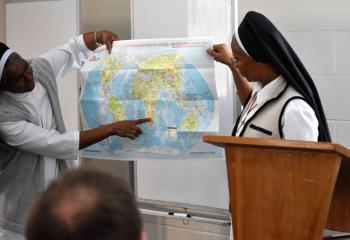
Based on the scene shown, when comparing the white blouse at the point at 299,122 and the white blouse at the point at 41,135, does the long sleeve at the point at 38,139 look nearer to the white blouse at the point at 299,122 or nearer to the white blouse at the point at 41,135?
the white blouse at the point at 41,135

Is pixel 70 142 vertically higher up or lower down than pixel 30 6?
lower down

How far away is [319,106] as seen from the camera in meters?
1.56

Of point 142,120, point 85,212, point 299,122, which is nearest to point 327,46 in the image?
point 299,122

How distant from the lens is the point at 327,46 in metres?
2.07

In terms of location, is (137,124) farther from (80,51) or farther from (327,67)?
(327,67)

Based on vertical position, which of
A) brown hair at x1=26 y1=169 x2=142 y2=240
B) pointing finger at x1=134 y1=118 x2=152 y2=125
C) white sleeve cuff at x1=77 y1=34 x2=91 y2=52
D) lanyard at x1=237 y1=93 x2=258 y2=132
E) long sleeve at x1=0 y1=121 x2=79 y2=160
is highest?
white sleeve cuff at x1=77 y1=34 x2=91 y2=52

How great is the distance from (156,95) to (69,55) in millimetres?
546

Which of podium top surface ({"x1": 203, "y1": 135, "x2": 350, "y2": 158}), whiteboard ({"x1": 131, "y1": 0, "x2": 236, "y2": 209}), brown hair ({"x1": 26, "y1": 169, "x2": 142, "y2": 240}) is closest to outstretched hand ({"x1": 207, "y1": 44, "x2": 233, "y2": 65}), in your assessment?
whiteboard ({"x1": 131, "y1": 0, "x2": 236, "y2": 209})

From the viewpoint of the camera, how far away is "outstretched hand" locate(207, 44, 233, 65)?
80.0 inches

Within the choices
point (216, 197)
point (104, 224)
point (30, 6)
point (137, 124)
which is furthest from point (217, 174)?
point (30, 6)

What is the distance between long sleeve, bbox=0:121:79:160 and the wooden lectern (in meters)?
1.04

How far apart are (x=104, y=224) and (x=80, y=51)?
1.85 m

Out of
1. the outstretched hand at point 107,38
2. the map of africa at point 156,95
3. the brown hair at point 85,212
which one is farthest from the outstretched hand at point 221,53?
the brown hair at point 85,212

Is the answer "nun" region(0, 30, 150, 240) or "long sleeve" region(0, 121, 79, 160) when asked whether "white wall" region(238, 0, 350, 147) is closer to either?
"nun" region(0, 30, 150, 240)
